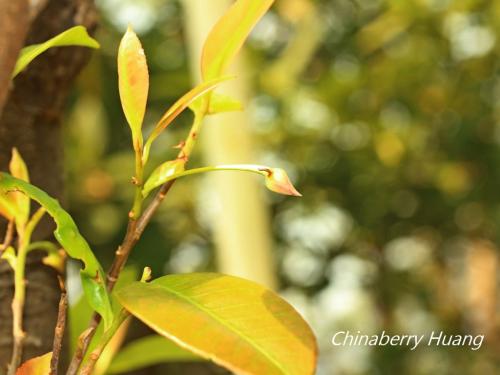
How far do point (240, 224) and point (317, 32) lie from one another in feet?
2.07

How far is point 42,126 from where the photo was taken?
1.45ft

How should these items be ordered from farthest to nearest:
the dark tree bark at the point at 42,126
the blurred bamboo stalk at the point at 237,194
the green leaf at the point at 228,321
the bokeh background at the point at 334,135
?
the bokeh background at the point at 334,135, the blurred bamboo stalk at the point at 237,194, the dark tree bark at the point at 42,126, the green leaf at the point at 228,321

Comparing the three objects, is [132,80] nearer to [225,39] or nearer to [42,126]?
[225,39]

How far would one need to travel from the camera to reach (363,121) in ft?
5.37

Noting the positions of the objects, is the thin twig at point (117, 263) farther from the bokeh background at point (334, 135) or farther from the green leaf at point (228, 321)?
the bokeh background at point (334, 135)

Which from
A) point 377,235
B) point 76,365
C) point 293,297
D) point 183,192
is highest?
point 76,365

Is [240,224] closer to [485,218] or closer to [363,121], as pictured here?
[363,121]

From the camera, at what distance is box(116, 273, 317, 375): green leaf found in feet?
0.86

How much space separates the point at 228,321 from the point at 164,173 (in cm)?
5

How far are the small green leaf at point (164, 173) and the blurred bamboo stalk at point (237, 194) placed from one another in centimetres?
62

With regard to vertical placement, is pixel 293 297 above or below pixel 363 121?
below

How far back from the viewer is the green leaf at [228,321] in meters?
0.26

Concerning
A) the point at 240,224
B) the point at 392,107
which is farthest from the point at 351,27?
the point at 240,224

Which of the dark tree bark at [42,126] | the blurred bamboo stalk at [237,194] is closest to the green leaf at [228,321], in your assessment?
Answer: the dark tree bark at [42,126]
